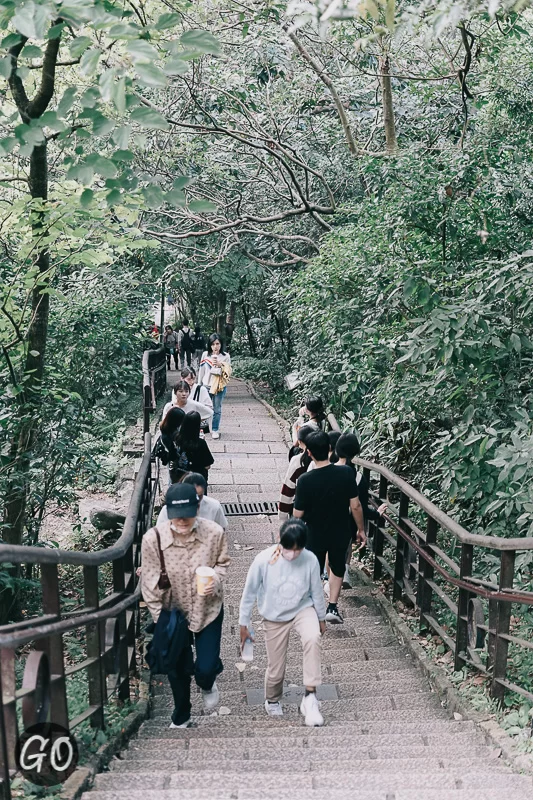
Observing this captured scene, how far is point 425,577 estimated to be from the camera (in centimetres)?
629

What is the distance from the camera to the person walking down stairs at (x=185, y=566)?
184 inches

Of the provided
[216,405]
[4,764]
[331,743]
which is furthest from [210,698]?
[216,405]

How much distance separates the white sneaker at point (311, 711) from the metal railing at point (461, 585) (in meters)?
1.04

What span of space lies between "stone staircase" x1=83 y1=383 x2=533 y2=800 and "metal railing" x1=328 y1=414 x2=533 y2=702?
36 cm

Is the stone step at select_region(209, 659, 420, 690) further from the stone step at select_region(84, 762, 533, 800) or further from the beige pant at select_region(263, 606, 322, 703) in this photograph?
the stone step at select_region(84, 762, 533, 800)

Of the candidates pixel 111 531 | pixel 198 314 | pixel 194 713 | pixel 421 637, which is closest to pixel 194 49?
pixel 194 713

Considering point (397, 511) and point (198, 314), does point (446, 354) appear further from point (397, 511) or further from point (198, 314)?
point (198, 314)

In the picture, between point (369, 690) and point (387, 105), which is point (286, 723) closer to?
point (369, 690)

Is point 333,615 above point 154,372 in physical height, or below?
below

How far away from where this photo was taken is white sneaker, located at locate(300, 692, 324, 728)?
5145 mm

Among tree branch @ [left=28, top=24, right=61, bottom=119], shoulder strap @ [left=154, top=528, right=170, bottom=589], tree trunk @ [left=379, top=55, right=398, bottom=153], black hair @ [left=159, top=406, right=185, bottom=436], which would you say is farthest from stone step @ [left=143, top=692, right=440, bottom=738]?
tree trunk @ [left=379, top=55, right=398, bottom=153]

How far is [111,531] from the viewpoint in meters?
9.68

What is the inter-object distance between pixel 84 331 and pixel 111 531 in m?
4.15

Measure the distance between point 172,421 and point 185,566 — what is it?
2864 mm
